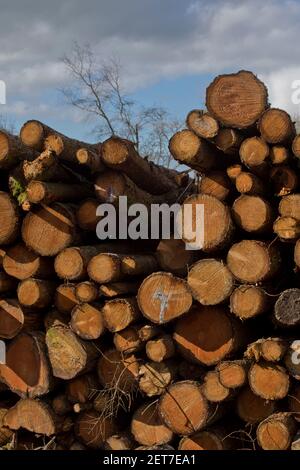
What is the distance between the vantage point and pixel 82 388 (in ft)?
A: 14.1

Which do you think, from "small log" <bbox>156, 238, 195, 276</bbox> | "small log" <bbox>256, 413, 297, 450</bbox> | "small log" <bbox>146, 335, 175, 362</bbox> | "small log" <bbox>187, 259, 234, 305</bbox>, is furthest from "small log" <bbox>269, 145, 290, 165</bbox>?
"small log" <bbox>256, 413, 297, 450</bbox>

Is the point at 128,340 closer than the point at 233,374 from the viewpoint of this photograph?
No

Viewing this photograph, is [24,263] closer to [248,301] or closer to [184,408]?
[184,408]

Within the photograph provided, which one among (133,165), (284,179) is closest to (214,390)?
(284,179)

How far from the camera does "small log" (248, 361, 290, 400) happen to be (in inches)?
A: 147

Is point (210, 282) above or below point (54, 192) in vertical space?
below

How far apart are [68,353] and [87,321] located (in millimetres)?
269

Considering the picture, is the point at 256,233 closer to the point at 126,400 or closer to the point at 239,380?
the point at 239,380

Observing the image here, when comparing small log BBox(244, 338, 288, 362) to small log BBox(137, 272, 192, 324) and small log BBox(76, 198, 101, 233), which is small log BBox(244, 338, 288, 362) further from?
small log BBox(76, 198, 101, 233)

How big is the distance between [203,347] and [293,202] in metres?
1.14

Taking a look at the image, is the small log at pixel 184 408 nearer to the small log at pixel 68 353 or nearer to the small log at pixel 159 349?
the small log at pixel 159 349

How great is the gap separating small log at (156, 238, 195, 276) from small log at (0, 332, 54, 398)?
1.04m
